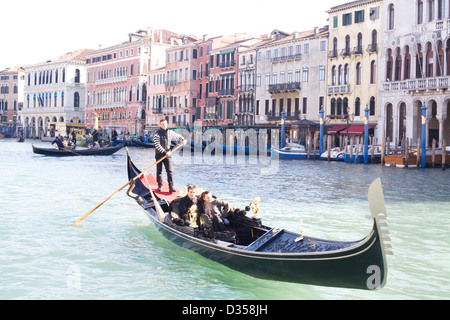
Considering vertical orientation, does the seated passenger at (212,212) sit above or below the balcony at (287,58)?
below

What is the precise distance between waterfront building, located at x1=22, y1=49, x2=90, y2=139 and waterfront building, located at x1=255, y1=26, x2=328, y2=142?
80.5 ft

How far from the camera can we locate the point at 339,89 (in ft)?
98.4

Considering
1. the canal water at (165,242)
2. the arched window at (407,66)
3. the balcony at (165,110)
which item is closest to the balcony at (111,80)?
the balcony at (165,110)

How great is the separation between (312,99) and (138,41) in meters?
20.1

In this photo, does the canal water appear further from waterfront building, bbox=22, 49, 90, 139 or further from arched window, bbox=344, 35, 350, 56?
waterfront building, bbox=22, 49, 90, 139

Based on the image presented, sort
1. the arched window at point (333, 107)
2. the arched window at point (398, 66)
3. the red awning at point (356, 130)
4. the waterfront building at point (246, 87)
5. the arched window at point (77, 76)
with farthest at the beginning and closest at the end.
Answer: the arched window at point (77, 76) < the waterfront building at point (246, 87) < the arched window at point (333, 107) < the red awning at point (356, 130) < the arched window at point (398, 66)

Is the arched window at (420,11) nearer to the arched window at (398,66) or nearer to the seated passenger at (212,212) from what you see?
the arched window at (398,66)

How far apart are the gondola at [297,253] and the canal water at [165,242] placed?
28cm

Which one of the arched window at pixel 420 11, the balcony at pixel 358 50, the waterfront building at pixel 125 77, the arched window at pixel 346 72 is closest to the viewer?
the arched window at pixel 420 11

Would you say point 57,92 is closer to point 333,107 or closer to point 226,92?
point 226,92

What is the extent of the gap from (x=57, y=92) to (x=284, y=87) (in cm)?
3060

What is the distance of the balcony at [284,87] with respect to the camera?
32.7 metres

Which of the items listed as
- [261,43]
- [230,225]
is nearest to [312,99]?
[261,43]
